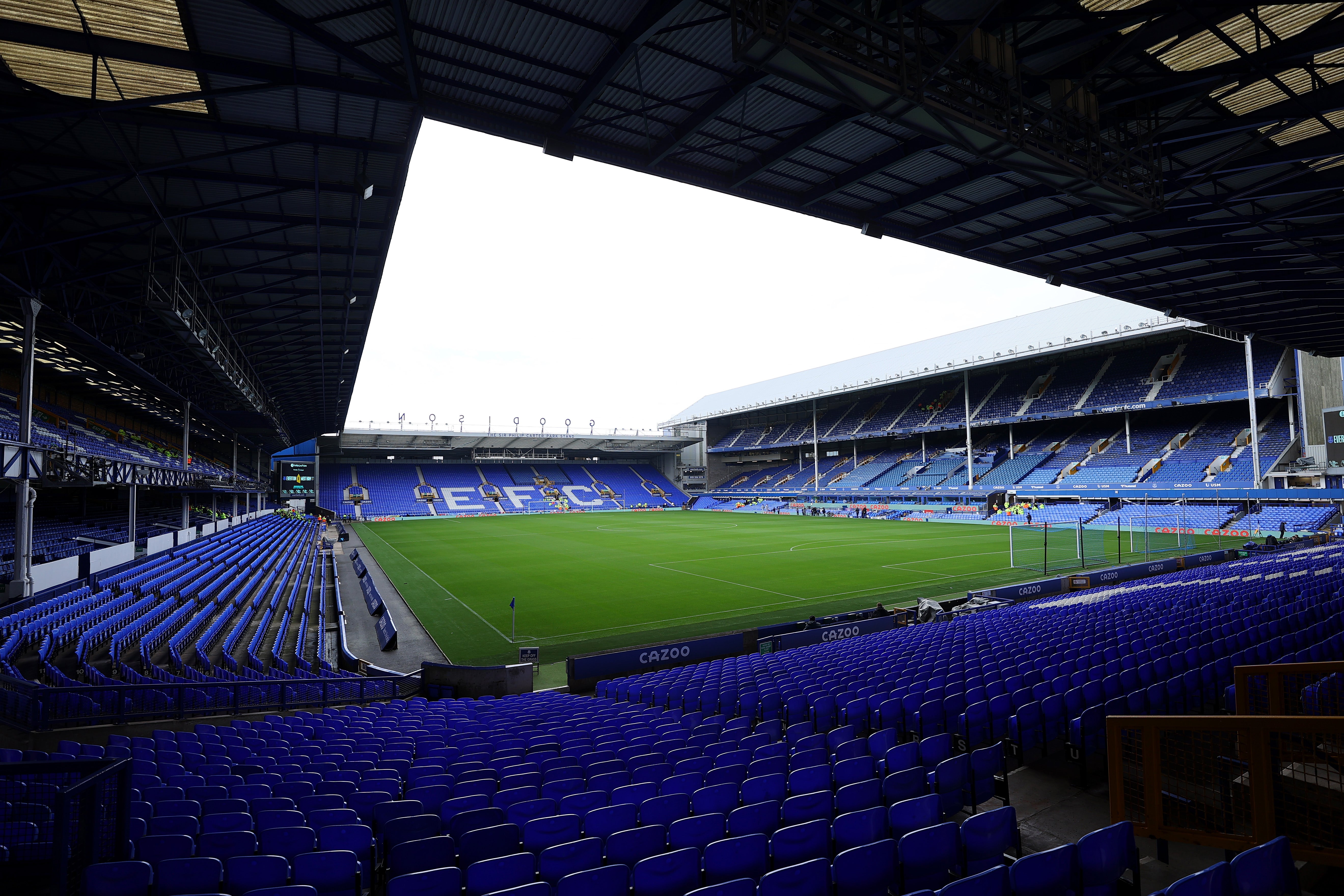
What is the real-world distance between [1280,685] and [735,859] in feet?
17.7

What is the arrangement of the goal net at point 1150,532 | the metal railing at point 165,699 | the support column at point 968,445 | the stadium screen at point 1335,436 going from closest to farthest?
the metal railing at point 165,699 < the goal net at point 1150,532 < the stadium screen at point 1335,436 < the support column at point 968,445

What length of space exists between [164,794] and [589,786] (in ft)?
12.2

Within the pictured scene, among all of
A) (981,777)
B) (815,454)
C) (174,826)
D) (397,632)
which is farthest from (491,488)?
(981,777)

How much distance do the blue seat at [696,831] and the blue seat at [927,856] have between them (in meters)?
1.29

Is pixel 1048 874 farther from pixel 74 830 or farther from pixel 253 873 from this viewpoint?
pixel 74 830

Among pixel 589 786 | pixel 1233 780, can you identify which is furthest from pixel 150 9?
pixel 1233 780

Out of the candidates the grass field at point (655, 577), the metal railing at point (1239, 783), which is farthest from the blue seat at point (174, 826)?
the grass field at point (655, 577)

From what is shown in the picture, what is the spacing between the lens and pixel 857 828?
457cm

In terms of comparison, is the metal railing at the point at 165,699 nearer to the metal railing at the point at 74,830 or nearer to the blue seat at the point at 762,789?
the metal railing at the point at 74,830

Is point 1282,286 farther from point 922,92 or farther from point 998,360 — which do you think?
point 998,360

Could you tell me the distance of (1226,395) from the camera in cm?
4531

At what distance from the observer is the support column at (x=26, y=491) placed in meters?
15.5

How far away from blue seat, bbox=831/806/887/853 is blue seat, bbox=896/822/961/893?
14.9 inches

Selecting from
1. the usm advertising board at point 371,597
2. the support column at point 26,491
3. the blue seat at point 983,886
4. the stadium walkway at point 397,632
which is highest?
the support column at point 26,491
